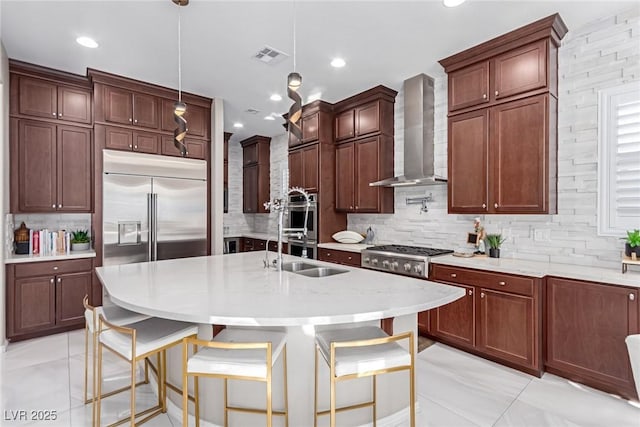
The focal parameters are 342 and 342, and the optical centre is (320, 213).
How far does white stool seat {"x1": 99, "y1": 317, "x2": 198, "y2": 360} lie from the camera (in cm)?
180

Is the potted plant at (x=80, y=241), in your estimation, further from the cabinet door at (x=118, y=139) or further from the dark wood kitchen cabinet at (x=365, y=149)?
the dark wood kitchen cabinet at (x=365, y=149)

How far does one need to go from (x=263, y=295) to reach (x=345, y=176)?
3.13 meters

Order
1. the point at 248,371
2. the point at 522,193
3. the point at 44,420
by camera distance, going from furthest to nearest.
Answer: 1. the point at 522,193
2. the point at 44,420
3. the point at 248,371

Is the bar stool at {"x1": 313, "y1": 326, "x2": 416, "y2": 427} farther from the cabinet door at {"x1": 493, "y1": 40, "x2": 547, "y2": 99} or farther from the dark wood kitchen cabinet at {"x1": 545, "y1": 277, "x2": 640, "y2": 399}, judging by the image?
the cabinet door at {"x1": 493, "y1": 40, "x2": 547, "y2": 99}

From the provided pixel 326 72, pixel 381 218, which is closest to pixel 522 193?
pixel 381 218

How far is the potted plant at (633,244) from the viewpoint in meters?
2.49

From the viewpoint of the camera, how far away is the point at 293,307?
5.44 feet

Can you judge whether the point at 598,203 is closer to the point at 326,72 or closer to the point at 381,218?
the point at 381,218

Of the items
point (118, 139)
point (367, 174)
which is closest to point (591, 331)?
point (367, 174)

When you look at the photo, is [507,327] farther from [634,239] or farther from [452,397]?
[634,239]

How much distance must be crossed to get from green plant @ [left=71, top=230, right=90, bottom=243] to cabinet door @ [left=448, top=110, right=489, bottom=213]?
418 cm

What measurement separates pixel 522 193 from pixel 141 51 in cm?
377

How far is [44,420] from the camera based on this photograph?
2.17 m

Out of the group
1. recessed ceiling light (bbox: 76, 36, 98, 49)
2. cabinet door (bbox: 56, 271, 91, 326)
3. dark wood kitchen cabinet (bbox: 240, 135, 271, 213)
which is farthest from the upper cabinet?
cabinet door (bbox: 56, 271, 91, 326)
